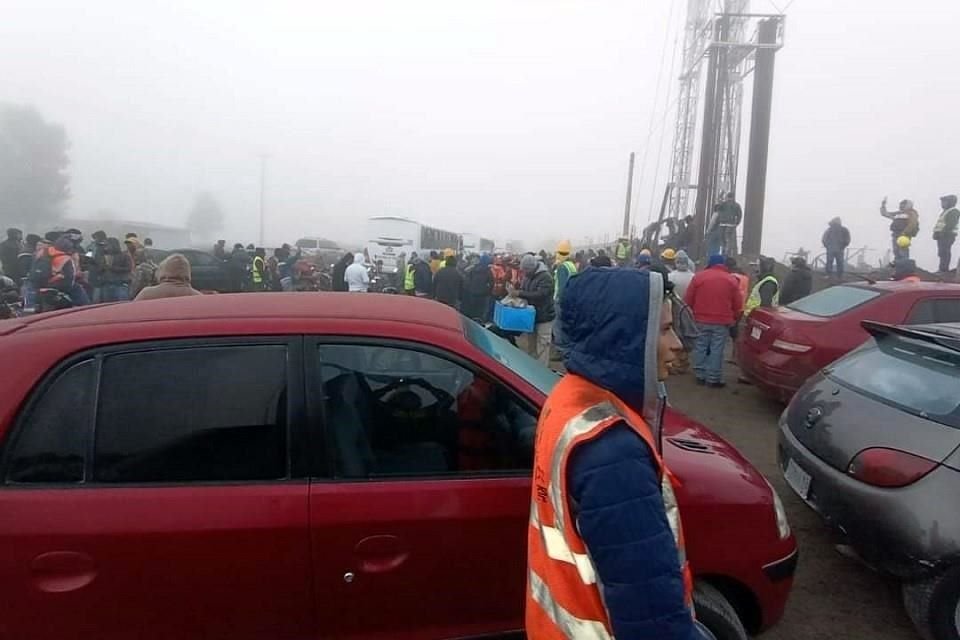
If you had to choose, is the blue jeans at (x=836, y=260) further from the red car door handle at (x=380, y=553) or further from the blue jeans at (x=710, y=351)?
the red car door handle at (x=380, y=553)

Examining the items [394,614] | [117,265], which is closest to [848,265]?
[117,265]

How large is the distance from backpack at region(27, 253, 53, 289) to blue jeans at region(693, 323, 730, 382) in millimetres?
8877

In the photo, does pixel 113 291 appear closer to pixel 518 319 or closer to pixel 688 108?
pixel 518 319

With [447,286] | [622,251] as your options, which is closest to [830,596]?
[447,286]

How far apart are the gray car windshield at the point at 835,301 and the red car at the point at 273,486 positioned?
15.2 ft

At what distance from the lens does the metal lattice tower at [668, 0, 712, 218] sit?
2941 cm

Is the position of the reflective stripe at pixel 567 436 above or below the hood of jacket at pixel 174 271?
below

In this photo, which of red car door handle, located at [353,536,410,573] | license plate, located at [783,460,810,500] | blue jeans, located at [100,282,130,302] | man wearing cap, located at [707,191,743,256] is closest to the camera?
red car door handle, located at [353,536,410,573]

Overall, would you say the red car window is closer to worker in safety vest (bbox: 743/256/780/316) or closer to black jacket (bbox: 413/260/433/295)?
worker in safety vest (bbox: 743/256/780/316)

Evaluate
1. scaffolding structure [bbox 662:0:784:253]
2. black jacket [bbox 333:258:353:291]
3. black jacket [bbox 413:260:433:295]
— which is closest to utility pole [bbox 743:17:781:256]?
scaffolding structure [bbox 662:0:784:253]

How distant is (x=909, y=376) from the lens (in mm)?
3477

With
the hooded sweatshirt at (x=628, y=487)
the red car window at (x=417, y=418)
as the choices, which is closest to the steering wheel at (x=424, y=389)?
the red car window at (x=417, y=418)

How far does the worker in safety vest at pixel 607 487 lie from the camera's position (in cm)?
121

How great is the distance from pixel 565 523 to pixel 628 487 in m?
0.18
